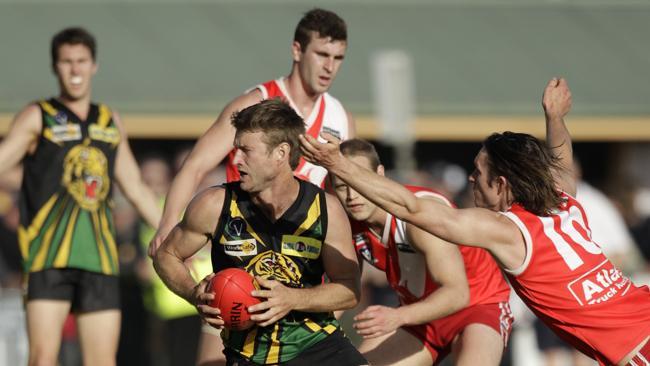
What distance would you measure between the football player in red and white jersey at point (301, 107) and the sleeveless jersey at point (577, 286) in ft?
6.81

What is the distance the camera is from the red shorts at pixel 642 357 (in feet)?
21.3

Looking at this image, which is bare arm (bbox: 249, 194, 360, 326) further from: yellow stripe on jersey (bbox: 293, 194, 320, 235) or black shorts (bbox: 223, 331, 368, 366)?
black shorts (bbox: 223, 331, 368, 366)

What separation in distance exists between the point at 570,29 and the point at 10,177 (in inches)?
381

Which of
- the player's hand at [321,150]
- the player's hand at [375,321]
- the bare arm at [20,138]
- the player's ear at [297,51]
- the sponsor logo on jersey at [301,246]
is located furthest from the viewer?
the bare arm at [20,138]

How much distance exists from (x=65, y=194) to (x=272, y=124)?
3.23 m

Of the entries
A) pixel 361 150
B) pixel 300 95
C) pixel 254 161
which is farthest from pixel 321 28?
pixel 254 161

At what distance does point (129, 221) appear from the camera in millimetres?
13703

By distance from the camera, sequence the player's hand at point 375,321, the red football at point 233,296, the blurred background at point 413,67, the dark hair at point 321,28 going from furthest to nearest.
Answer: the blurred background at point 413,67, the dark hair at point 321,28, the player's hand at point 375,321, the red football at point 233,296

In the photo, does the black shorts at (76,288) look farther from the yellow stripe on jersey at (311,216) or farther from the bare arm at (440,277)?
the yellow stripe on jersey at (311,216)

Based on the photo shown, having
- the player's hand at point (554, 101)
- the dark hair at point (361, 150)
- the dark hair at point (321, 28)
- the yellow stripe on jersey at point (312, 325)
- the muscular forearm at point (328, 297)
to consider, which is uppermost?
the dark hair at point (321, 28)

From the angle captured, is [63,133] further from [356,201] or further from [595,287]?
[595,287]

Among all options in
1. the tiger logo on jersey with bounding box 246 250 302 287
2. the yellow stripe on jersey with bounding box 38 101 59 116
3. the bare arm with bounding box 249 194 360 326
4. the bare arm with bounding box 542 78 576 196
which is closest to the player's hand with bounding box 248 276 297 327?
the bare arm with bounding box 249 194 360 326

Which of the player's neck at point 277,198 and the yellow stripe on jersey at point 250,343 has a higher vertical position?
the player's neck at point 277,198

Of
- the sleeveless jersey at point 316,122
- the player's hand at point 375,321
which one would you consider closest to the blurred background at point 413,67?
the sleeveless jersey at point 316,122
